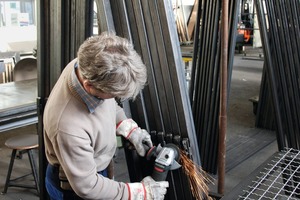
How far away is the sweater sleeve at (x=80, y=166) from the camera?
1299 millimetres

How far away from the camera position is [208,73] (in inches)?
120

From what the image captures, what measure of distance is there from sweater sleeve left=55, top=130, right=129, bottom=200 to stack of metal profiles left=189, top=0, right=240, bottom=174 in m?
1.79

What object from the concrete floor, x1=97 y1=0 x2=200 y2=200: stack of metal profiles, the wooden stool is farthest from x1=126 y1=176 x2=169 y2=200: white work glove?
the wooden stool

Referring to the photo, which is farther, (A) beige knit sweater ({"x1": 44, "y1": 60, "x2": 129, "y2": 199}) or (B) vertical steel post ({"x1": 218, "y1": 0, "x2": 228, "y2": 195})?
(B) vertical steel post ({"x1": 218, "y1": 0, "x2": 228, "y2": 195})

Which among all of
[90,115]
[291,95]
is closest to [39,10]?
[90,115]

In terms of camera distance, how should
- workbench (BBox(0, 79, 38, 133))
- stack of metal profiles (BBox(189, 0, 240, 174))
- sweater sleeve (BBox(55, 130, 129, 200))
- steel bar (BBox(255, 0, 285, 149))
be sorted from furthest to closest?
stack of metal profiles (BBox(189, 0, 240, 174)), workbench (BBox(0, 79, 38, 133)), steel bar (BBox(255, 0, 285, 149)), sweater sleeve (BBox(55, 130, 129, 200))

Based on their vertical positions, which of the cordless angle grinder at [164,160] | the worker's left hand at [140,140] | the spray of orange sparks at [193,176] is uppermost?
the worker's left hand at [140,140]

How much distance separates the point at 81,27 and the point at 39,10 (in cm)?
33

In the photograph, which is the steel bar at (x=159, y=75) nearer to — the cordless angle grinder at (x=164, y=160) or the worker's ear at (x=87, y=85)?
the cordless angle grinder at (x=164, y=160)

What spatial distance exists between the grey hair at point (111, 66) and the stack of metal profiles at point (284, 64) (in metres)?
1.30

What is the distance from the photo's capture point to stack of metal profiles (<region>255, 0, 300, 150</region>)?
7.47ft

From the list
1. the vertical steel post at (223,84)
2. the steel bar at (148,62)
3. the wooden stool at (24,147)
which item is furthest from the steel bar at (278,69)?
the wooden stool at (24,147)

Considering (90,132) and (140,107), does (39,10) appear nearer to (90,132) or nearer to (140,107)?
(140,107)

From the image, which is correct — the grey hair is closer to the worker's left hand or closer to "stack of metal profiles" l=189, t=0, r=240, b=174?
the worker's left hand
